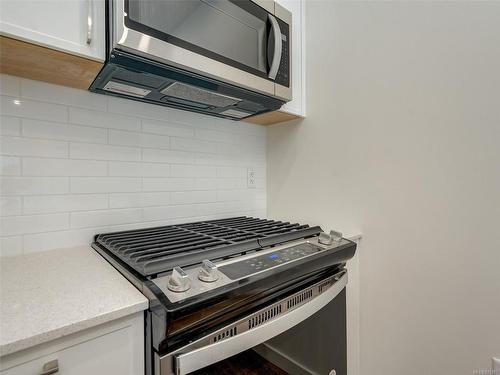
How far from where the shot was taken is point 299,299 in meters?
0.75

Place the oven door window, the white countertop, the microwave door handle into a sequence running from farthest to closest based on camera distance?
1. the microwave door handle
2. the oven door window
3. the white countertop

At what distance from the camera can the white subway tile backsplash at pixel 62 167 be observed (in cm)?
89

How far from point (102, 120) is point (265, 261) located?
2.89 ft

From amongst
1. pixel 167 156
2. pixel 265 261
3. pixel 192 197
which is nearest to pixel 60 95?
pixel 167 156

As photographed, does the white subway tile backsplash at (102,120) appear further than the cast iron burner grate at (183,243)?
Yes

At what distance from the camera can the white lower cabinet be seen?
45 centimetres

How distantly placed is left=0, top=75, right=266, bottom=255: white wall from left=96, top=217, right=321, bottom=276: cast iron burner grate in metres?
0.12

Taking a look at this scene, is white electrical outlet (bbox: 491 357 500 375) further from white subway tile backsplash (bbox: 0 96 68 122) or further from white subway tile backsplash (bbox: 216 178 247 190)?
white subway tile backsplash (bbox: 0 96 68 122)

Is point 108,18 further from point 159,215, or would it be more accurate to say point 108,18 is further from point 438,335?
point 438,335

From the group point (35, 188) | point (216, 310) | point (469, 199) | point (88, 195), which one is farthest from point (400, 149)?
point (35, 188)

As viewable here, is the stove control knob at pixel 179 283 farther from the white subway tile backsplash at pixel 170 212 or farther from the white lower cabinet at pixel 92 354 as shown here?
the white subway tile backsplash at pixel 170 212

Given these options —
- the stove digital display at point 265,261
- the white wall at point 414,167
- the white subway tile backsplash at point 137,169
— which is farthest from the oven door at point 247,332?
the white subway tile backsplash at point 137,169

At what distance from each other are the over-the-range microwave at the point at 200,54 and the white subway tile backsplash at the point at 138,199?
1.39ft

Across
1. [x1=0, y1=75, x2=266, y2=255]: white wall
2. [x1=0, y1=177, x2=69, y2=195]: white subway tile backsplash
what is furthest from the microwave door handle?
[x1=0, y1=177, x2=69, y2=195]: white subway tile backsplash
